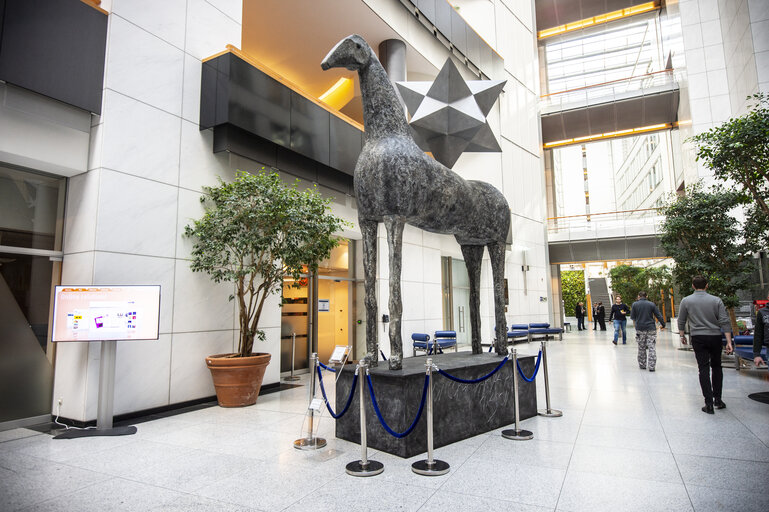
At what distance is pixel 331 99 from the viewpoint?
46.7 feet

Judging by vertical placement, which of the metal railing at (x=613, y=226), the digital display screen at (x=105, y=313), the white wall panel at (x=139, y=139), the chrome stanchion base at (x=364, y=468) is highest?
the metal railing at (x=613, y=226)

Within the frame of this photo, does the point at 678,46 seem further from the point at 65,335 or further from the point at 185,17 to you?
the point at 65,335

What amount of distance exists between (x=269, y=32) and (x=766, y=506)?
12150 mm

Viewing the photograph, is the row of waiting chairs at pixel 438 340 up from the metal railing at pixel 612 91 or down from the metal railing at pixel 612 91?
down

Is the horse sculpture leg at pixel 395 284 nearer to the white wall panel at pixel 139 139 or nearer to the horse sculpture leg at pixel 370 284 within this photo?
the horse sculpture leg at pixel 370 284

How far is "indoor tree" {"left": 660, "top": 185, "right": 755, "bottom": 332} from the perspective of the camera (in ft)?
35.4

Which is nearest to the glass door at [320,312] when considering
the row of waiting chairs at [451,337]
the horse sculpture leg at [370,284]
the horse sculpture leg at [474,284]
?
the row of waiting chairs at [451,337]

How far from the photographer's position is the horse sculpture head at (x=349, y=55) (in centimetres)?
430

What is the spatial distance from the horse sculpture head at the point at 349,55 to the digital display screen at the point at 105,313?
339cm

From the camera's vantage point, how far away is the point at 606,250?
74.6 ft

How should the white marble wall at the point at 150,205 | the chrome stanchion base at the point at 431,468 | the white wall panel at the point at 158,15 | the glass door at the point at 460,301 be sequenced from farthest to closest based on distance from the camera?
the glass door at the point at 460,301
the white wall panel at the point at 158,15
the white marble wall at the point at 150,205
the chrome stanchion base at the point at 431,468

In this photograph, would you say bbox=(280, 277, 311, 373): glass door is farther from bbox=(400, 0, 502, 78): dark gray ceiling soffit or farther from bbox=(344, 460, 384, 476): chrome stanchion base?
bbox=(400, 0, 502, 78): dark gray ceiling soffit

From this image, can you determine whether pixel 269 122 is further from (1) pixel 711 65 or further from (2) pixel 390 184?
(1) pixel 711 65

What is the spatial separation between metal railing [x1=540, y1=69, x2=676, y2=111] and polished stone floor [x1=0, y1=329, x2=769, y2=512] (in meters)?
19.4
